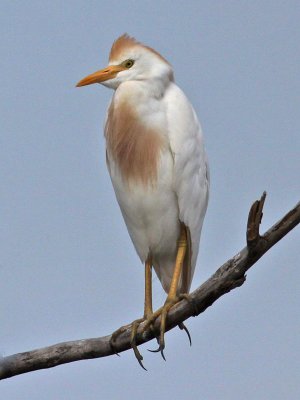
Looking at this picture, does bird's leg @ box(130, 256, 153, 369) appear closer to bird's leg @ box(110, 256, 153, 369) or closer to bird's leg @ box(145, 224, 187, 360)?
bird's leg @ box(110, 256, 153, 369)

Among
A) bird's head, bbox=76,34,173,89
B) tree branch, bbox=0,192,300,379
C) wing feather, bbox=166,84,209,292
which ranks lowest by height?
tree branch, bbox=0,192,300,379

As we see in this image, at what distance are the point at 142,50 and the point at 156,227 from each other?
1.11m

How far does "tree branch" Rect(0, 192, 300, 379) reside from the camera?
397 cm

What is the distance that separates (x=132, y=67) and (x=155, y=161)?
0.63 meters

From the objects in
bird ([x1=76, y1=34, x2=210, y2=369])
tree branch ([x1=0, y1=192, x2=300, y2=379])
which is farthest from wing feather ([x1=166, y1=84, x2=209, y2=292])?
tree branch ([x1=0, y1=192, x2=300, y2=379])

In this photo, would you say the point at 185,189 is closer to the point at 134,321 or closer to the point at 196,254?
the point at 196,254

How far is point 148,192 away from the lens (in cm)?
535

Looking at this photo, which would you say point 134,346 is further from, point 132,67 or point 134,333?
point 132,67

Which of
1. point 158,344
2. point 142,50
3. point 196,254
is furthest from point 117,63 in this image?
point 158,344

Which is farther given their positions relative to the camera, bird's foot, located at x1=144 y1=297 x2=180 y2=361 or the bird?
the bird

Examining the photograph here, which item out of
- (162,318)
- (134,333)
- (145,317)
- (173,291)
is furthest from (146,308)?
(162,318)

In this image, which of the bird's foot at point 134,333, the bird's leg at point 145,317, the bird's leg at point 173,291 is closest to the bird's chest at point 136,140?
the bird's leg at point 173,291

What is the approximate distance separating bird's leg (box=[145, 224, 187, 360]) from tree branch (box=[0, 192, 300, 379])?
0.13 feet

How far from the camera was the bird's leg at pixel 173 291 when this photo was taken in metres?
4.86
